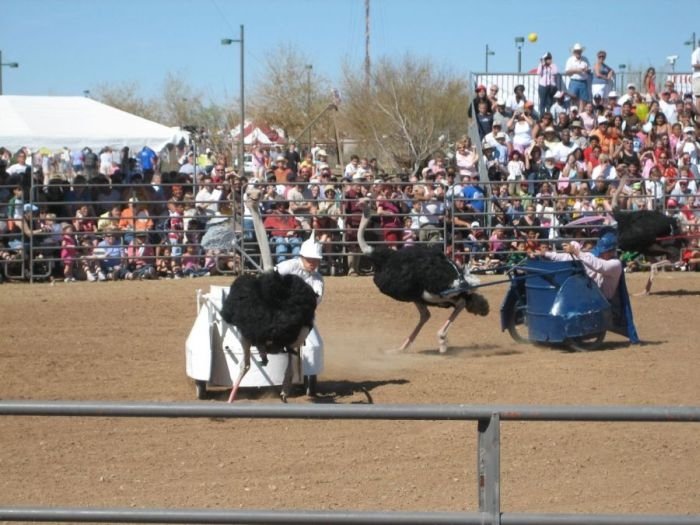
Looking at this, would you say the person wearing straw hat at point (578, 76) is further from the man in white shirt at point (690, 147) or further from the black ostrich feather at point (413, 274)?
the black ostrich feather at point (413, 274)

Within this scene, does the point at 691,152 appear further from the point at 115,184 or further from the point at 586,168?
the point at 115,184

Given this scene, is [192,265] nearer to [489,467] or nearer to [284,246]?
[284,246]

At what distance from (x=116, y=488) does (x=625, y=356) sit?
664 cm

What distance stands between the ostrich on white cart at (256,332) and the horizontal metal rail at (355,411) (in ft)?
17.5

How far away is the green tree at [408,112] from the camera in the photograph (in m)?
38.0

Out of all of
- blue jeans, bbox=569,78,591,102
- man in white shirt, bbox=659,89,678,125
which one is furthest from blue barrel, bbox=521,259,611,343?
man in white shirt, bbox=659,89,678,125

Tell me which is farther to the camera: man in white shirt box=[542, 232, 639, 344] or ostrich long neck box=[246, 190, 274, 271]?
man in white shirt box=[542, 232, 639, 344]

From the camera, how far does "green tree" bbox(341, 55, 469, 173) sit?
125ft

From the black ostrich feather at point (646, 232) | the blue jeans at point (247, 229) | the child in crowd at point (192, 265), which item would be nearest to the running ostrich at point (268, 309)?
the black ostrich feather at point (646, 232)

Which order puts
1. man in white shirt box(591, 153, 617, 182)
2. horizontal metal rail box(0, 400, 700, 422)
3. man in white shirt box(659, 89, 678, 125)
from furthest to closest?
man in white shirt box(659, 89, 678, 125), man in white shirt box(591, 153, 617, 182), horizontal metal rail box(0, 400, 700, 422)

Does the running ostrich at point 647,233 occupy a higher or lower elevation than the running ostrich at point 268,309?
higher

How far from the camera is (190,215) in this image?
20062 mm

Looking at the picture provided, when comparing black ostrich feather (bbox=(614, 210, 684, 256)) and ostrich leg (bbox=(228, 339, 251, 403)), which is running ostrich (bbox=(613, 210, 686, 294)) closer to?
black ostrich feather (bbox=(614, 210, 684, 256))

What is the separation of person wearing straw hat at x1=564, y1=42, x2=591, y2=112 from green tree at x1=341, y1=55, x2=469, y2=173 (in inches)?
484
